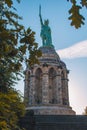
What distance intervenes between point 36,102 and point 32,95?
0.80 metres

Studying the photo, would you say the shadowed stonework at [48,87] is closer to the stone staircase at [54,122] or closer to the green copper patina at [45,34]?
the green copper patina at [45,34]

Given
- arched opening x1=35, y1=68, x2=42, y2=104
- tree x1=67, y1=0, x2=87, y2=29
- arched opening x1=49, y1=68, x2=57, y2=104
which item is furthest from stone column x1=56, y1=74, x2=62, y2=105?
tree x1=67, y1=0, x2=87, y2=29

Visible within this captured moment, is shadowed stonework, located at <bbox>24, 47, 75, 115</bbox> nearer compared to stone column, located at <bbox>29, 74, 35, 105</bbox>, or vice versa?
shadowed stonework, located at <bbox>24, 47, 75, 115</bbox>

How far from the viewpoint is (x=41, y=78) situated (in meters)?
27.6

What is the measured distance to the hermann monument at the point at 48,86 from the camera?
25503 mm

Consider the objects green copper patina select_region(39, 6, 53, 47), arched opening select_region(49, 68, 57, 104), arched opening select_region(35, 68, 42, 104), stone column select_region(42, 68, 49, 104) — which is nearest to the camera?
stone column select_region(42, 68, 49, 104)

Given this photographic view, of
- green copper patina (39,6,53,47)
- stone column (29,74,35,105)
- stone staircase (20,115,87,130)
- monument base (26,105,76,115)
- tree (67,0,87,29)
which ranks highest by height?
green copper patina (39,6,53,47)

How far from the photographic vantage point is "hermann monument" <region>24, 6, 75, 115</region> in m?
25.5

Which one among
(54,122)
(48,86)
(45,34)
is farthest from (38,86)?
(54,122)

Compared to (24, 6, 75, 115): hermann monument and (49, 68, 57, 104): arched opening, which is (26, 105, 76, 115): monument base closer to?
(24, 6, 75, 115): hermann monument

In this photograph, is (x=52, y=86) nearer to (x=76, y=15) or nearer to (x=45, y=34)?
(x=45, y=34)

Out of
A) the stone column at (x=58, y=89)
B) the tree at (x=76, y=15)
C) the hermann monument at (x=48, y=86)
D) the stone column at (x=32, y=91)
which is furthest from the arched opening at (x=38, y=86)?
the tree at (x=76, y=15)

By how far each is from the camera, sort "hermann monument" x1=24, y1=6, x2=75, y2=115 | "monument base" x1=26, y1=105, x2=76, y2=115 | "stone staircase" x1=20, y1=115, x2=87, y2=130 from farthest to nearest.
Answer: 1. "hermann monument" x1=24, y1=6, x2=75, y2=115
2. "monument base" x1=26, y1=105, x2=76, y2=115
3. "stone staircase" x1=20, y1=115, x2=87, y2=130

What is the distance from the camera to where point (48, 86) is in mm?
26891
